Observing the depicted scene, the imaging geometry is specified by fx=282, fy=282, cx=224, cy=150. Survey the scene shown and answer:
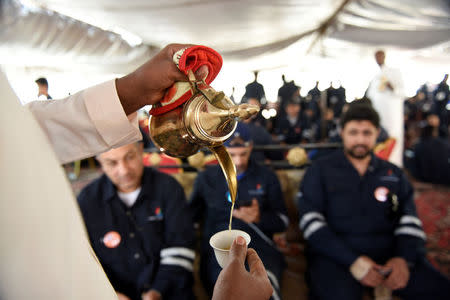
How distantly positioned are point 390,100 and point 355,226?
2855 millimetres

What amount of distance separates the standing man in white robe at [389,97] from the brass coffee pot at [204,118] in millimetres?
3724

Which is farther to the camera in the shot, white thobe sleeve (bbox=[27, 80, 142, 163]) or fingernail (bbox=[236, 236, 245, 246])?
white thobe sleeve (bbox=[27, 80, 142, 163])

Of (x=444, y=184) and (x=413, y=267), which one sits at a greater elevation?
(x=413, y=267)

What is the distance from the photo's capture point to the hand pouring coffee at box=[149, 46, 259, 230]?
0.44 meters

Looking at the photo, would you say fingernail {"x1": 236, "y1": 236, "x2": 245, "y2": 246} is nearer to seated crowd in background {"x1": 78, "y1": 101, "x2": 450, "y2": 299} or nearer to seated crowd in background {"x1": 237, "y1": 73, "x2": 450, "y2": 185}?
seated crowd in background {"x1": 78, "y1": 101, "x2": 450, "y2": 299}

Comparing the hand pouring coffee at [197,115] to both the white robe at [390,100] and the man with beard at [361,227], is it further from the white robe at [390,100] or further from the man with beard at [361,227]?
the white robe at [390,100]

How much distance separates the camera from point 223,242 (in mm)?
408

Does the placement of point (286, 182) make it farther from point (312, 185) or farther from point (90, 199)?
point (90, 199)

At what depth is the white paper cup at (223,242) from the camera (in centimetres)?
38

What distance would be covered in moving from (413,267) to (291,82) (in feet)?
12.6

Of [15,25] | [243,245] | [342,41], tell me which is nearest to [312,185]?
[243,245]

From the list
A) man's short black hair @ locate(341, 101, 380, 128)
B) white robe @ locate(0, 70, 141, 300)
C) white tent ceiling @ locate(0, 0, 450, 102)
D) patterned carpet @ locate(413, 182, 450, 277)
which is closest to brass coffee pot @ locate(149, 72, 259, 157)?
white robe @ locate(0, 70, 141, 300)

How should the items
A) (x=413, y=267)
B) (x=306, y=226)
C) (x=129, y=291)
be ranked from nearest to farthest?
(x=129, y=291) → (x=413, y=267) → (x=306, y=226)

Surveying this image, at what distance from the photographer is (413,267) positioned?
Answer: 4.75ft
